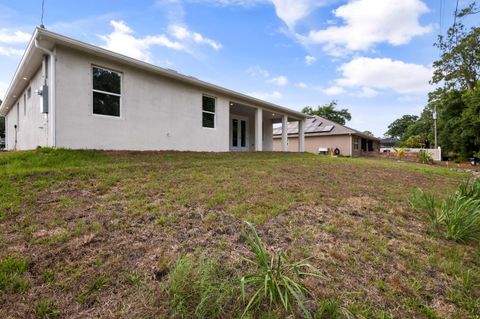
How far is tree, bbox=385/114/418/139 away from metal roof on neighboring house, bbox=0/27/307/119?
204ft

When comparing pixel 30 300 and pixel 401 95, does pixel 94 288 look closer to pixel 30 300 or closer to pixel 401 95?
pixel 30 300

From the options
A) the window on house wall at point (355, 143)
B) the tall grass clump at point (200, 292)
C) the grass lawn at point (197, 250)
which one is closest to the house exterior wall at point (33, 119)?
the grass lawn at point (197, 250)

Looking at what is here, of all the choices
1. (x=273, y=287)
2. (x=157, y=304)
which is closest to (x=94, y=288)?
(x=157, y=304)

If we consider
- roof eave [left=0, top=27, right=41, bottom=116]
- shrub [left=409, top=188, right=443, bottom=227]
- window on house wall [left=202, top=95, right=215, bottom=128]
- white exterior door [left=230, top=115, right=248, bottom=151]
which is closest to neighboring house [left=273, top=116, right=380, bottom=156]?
white exterior door [left=230, top=115, right=248, bottom=151]

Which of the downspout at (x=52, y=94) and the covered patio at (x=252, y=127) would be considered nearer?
the downspout at (x=52, y=94)

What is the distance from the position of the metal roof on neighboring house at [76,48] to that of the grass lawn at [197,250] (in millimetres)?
3682

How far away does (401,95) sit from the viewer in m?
24.1

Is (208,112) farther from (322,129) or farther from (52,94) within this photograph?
(322,129)

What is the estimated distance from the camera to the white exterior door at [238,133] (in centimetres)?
1504

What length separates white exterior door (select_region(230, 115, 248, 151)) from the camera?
49.3ft

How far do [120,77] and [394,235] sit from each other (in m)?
8.41

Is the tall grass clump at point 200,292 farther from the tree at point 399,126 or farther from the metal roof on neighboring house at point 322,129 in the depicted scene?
the tree at point 399,126

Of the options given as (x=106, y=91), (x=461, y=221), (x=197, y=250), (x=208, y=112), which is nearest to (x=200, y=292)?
(x=197, y=250)

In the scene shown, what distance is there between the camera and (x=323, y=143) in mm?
22203
